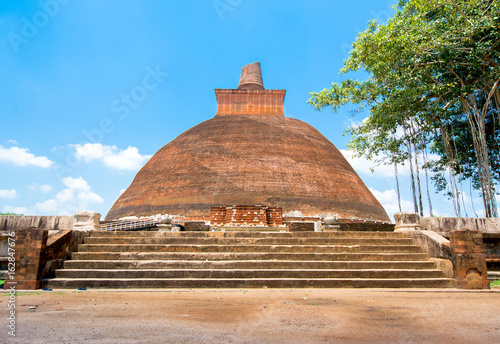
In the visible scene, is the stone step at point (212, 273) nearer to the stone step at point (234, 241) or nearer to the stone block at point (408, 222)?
the stone step at point (234, 241)

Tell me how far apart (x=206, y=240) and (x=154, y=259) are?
3.66ft

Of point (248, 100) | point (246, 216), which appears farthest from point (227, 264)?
point (248, 100)

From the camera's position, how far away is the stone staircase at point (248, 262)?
5371 millimetres

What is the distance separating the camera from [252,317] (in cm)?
330

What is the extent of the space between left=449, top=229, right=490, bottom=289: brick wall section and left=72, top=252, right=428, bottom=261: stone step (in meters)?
0.82

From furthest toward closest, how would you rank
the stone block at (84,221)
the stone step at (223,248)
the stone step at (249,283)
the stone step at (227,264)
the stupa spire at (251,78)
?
the stupa spire at (251,78) → the stone block at (84,221) → the stone step at (223,248) → the stone step at (227,264) → the stone step at (249,283)

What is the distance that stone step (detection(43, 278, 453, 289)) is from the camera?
17.4 ft

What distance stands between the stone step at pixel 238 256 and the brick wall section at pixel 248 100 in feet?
55.0

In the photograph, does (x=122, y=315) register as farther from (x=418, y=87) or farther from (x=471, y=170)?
(x=471, y=170)

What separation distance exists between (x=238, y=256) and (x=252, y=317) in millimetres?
2828

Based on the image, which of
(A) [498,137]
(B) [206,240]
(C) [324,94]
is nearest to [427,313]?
(B) [206,240]

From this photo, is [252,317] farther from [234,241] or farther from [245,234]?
[245,234]

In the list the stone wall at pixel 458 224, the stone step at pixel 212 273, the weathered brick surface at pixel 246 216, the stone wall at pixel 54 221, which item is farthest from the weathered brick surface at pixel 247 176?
the stone step at pixel 212 273

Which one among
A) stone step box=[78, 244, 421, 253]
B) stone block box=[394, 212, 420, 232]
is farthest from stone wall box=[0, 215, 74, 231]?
stone block box=[394, 212, 420, 232]
